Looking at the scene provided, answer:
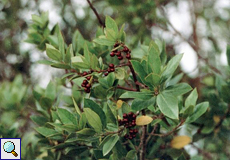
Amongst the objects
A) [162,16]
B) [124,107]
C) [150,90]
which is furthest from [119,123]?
[162,16]

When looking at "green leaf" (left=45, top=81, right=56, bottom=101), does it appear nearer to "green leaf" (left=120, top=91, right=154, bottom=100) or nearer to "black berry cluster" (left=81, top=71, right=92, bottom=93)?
"black berry cluster" (left=81, top=71, right=92, bottom=93)

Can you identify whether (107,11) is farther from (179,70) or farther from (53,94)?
(53,94)

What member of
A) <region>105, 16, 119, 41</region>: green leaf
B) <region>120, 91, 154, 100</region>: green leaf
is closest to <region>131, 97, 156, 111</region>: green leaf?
<region>120, 91, 154, 100</region>: green leaf

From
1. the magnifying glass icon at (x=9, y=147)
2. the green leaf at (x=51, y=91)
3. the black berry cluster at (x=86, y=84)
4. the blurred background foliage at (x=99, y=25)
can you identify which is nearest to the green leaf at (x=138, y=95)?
the black berry cluster at (x=86, y=84)

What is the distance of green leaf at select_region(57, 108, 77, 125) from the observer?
1027mm

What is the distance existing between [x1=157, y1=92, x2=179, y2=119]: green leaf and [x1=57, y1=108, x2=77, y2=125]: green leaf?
0.96ft

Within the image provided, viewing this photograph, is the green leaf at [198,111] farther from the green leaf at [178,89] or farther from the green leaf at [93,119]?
the green leaf at [93,119]

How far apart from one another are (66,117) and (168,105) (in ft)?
1.13

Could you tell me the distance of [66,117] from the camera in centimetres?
104

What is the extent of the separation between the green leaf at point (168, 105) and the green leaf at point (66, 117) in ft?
0.96

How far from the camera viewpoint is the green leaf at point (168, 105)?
2.88 ft

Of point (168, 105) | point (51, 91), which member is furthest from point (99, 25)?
point (168, 105)

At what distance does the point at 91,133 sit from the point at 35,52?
7.10ft

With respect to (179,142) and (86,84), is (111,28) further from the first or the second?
(179,142)
